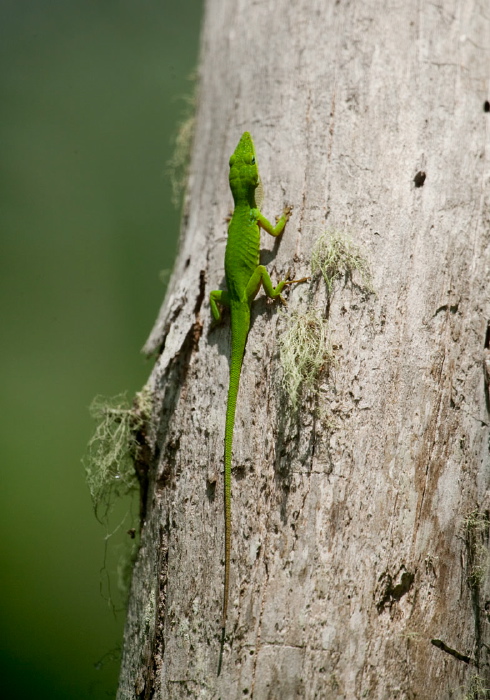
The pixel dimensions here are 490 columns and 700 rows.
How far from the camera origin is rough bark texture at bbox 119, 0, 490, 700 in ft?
4.80

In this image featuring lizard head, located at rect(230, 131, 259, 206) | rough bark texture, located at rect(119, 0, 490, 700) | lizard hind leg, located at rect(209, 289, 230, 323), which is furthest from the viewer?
lizard head, located at rect(230, 131, 259, 206)

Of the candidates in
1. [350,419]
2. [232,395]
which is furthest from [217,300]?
[350,419]

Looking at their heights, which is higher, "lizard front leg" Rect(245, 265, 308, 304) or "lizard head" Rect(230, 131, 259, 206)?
"lizard head" Rect(230, 131, 259, 206)

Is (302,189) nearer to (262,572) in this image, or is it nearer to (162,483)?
(162,483)

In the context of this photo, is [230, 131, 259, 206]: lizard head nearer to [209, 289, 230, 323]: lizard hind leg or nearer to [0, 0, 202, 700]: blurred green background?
[209, 289, 230, 323]: lizard hind leg

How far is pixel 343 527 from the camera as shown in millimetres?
1487

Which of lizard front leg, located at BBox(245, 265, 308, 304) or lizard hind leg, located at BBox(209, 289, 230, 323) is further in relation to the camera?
lizard hind leg, located at BBox(209, 289, 230, 323)

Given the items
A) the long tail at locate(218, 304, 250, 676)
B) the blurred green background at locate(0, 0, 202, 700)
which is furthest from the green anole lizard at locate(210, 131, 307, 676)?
the blurred green background at locate(0, 0, 202, 700)

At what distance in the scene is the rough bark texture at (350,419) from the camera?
1.46m

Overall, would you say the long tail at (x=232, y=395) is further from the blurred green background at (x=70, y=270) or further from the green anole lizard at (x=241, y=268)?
the blurred green background at (x=70, y=270)

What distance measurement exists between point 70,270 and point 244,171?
3.65 metres

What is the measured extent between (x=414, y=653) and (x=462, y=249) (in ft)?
3.91

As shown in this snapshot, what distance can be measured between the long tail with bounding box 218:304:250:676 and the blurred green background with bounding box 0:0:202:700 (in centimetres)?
183

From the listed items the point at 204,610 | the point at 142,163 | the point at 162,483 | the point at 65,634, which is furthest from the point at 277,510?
the point at 142,163
